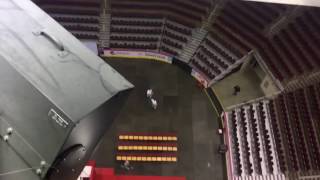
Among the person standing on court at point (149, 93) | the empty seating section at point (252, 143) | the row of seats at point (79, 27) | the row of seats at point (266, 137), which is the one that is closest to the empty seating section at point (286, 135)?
the empty seating section at point (252, 143)

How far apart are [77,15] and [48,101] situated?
14382 millimetres

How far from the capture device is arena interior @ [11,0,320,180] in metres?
17.5

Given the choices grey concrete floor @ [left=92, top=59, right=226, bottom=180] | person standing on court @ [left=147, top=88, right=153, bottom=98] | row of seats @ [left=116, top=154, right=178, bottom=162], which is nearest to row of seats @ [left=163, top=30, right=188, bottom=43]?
grey concrete floor @ [left=92, top=59, right=226, bottom=180]

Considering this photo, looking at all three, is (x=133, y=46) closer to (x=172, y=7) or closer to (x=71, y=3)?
(x=172, y=7)

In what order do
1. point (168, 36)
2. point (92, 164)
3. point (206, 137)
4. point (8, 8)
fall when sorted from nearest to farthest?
1. point (8, 8)
2. point (92, 164)
3. point (206, 137)
4. point (168, 36)

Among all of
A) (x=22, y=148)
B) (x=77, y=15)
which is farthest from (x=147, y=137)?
(x=22, y=148)

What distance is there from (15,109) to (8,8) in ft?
7.43

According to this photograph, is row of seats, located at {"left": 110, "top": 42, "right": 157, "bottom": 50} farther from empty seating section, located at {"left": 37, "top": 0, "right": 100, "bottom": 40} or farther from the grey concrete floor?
empty seating section, located at {"left": 37, "top": 0, "right": 100, "bottom": 40}

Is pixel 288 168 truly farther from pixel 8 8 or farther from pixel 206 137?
pixel 8 8

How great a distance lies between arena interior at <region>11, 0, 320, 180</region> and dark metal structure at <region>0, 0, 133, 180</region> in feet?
34.3

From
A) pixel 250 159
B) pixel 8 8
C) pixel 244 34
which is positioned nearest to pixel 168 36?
pixel 244 34

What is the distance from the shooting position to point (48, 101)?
21.4 feet

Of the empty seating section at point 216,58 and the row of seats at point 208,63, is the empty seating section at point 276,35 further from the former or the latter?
the row of seats at point 208,63

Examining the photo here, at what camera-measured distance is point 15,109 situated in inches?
270
